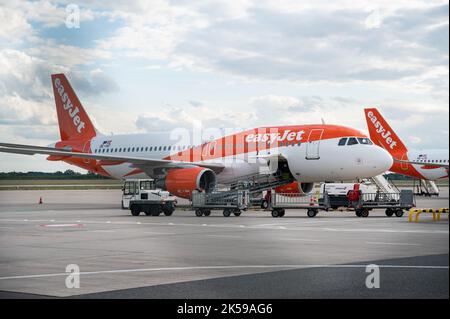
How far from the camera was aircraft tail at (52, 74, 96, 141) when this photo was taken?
1226cm

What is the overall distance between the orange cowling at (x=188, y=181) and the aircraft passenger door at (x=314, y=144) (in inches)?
266

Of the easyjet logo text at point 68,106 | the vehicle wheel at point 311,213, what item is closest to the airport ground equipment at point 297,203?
the vehicle wheel at point 311,213

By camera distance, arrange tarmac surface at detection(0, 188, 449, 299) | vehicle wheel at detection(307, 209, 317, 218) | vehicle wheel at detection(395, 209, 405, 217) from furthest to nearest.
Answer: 1. vehicle wheel at detection(307, 209, 317, 218)
2. vehicle wheel at detection(395, 209, 405, 217)
3. tarmac surface at detection(0, 188, 449, 299)

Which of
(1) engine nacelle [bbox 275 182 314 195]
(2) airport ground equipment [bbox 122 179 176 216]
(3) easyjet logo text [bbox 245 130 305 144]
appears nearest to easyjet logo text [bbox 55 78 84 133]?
(2) airport ground equipment [bbox 122 179 176 216]

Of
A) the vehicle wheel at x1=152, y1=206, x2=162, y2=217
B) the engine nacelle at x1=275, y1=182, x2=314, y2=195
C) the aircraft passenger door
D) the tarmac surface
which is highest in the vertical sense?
the aircraft passenger door

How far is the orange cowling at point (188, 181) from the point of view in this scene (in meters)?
50.4

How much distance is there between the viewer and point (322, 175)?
50719mm

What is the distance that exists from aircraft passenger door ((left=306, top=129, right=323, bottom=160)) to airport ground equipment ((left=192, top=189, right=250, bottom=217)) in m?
5.46

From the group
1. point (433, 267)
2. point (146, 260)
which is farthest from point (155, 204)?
point (433, 267)

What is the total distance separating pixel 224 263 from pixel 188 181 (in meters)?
31.3

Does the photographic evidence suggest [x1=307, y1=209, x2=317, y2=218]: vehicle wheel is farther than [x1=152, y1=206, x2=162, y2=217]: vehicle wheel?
No

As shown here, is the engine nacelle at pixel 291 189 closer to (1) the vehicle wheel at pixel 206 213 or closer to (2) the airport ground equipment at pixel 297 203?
(2) the airport ground equipment at pixel 297 203

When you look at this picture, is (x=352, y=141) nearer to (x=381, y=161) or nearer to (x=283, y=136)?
(x=381, y=161)

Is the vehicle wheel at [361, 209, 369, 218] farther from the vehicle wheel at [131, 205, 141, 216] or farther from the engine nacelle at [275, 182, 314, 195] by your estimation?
the vehicle wheel at [131, 205, 141, 216]
